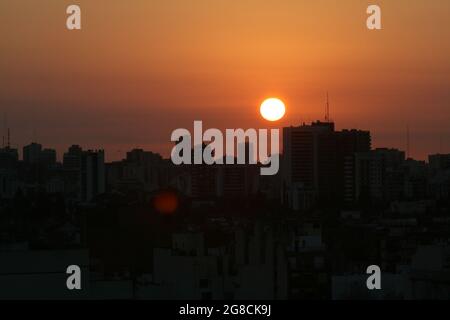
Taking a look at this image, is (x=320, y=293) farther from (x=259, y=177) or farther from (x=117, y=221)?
(x=259, y=177)

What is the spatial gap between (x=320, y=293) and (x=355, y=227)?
225 inches

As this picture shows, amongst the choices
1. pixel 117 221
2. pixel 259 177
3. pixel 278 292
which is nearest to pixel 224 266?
pixel 278 292

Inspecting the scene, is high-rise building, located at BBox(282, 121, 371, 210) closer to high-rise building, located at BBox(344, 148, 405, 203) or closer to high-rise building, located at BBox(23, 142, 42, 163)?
high-rise building, located at BBox(344, 148, 405, 203)

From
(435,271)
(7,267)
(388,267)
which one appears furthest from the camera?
(388,267)

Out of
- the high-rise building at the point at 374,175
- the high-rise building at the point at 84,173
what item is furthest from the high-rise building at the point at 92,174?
the high-rise building at the point at 374,175

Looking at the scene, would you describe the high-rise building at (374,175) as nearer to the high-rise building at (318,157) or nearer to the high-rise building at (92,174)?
the high-rise building at (318,157)

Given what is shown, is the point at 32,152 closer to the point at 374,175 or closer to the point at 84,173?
the point at 84,173

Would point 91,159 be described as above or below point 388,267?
above

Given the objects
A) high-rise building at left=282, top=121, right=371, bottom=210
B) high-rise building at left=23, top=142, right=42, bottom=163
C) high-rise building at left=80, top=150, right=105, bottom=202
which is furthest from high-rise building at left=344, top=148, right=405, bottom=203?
high-rise building at left=23, top=142, right=42, bottom=163

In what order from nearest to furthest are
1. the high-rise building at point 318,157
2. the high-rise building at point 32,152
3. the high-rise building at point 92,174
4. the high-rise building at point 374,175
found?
the high-rise building at point 32,152 → the high-rise building at point 92,174 → the high-rise building at point 318,157 → the high-rise building at point 374,175
